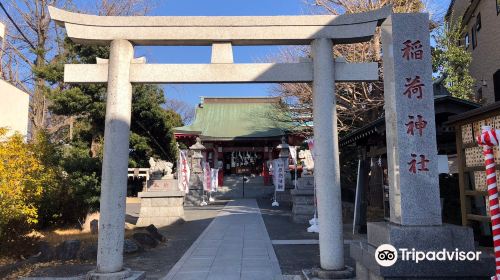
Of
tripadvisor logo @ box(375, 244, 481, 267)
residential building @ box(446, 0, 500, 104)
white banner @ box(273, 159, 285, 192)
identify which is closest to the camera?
tripadvisor logo @ box(375, 244, 481, 267)

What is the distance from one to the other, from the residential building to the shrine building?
36.3 ft

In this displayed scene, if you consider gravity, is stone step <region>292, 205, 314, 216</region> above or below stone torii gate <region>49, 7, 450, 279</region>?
below

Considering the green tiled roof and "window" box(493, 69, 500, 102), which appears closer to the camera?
"window" box(493, 69, 500, 102)

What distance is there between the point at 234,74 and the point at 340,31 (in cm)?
207

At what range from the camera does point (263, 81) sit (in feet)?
22.6

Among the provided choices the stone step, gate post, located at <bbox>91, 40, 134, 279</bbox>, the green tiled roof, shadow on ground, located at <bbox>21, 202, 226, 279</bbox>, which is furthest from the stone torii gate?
the green tiled roof

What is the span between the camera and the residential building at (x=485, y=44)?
50.8 feet

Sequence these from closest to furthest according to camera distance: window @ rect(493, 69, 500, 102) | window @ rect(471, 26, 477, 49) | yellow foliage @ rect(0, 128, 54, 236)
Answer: yellow foliage @ rect(0, 128, 54, 236) < window @ rect(493, 69, 500, 102) < window @ rect(471, 26, 477, 49)

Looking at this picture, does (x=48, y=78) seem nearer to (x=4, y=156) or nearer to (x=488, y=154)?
(x=4, y=156)

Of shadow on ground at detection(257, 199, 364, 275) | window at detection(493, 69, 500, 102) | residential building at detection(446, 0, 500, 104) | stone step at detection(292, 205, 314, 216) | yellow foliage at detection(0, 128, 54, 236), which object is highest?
residential building at detection(446, 0, 500, 104)

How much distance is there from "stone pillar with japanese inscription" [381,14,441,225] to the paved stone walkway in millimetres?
2895

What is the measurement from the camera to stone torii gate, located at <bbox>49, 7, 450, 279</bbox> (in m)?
6.60

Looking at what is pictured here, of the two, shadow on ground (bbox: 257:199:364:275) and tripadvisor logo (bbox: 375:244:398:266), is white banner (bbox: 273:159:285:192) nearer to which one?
shadow on ground (bbox: 257:199:364:275)

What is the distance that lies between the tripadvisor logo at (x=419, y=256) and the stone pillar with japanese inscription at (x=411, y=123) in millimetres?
471
